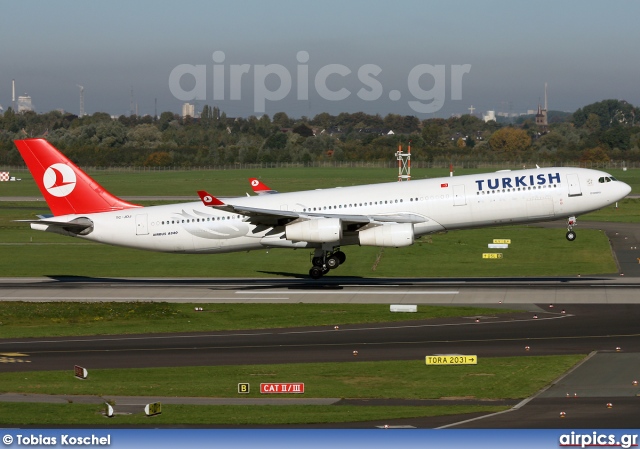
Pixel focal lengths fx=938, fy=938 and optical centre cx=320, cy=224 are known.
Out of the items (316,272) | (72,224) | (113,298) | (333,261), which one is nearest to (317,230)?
(333,261)

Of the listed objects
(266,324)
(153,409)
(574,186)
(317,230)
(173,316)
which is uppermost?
(574,186)

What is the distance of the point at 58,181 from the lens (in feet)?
183

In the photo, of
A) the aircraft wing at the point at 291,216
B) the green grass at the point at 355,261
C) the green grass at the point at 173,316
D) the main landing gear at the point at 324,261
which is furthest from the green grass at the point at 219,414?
the green grass at the point at 355,261

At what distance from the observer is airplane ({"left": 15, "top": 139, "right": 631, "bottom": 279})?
52.5m

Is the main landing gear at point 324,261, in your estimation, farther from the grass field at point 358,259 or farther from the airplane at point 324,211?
the grass field at point 358,259

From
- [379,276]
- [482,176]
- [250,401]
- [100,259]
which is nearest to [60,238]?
[100,259]

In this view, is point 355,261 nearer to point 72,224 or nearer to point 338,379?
point 72,224

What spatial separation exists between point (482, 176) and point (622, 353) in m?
20.1

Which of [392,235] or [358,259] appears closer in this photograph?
[392,235]

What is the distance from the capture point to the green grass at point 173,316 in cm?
4306

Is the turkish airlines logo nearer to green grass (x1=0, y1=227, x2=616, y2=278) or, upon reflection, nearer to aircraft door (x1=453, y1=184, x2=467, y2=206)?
green grass (x1=0, y1=227, x2=616, y2=278)

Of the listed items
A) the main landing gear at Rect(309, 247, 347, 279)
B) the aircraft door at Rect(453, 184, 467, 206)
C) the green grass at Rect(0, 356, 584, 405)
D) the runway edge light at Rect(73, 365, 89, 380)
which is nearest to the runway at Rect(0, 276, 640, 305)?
the main landing gear at Rect(309, 247, 347, 279)

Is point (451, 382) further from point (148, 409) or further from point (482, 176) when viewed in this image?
point (482, 176)

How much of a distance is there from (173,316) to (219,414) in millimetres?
19331
